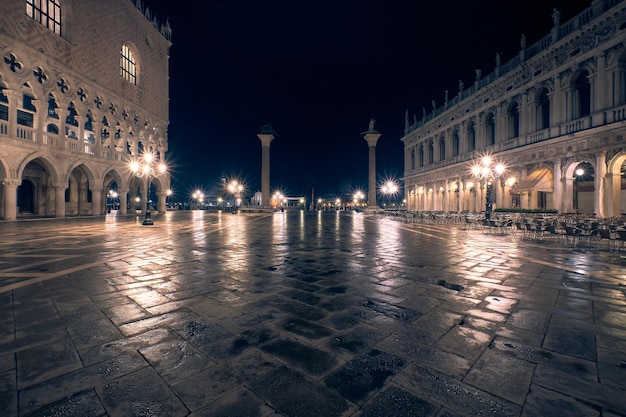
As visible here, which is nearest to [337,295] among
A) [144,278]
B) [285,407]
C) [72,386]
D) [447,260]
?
[285,407]

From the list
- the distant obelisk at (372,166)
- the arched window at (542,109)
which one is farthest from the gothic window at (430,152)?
the arched window at (542,109)

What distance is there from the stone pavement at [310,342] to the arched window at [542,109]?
20549 mm

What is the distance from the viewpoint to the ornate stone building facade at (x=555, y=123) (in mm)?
15766

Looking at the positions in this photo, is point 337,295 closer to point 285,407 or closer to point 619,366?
point 285,407

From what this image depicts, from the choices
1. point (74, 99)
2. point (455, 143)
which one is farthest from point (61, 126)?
point (455, 143)

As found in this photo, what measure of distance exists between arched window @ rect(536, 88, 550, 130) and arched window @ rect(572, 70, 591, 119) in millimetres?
2180

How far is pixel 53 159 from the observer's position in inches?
786

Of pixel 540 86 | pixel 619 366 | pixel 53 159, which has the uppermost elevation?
pixel 540 86

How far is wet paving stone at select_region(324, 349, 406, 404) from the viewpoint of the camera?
205 centimetres

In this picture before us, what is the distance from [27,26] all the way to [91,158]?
8.88 m

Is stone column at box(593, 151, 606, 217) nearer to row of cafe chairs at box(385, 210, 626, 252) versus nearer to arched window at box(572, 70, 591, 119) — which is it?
row of cafe chairs at box(385, 210, 626, 252)

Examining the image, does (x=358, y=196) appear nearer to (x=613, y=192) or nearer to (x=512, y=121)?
(x=512, y=121)

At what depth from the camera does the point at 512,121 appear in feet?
81.1

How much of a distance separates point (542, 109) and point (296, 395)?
27.7 m
